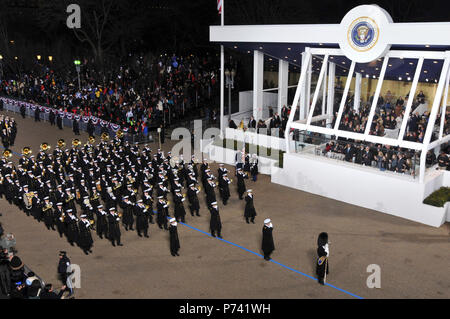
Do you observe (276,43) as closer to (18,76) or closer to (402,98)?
(402,98)

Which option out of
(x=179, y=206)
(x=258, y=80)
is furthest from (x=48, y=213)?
(x=258, y=80)

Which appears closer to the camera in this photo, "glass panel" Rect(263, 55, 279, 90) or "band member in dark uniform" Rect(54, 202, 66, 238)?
"band member in dark uniform" Rect(54, 202, 66, 238)

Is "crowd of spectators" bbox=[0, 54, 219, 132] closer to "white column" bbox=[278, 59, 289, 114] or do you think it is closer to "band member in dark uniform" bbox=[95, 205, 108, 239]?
"white column" bbox=[278, 59, 289, 114]

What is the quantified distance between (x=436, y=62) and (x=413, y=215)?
6.09 m

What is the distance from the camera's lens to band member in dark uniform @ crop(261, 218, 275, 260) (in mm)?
12258

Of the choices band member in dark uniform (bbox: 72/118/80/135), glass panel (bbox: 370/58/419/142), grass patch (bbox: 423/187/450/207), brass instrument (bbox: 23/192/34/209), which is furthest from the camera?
band member in dark uniform (bbox: 72/118/80/135)

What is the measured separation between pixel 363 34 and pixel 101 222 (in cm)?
1113

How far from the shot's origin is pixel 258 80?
76.9 ft

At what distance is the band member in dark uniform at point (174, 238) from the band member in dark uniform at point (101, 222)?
2441mm

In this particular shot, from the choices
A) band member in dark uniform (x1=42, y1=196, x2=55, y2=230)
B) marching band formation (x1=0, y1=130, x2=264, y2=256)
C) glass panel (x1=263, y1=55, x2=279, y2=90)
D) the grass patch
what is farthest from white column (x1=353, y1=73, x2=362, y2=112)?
band member in dark uniform (x1=42, y1=196, x2=55, y2=230)

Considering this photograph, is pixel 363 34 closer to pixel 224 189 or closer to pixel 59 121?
pixel 224 189

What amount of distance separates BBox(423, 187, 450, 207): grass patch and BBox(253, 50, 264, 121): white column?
10587 millimetres

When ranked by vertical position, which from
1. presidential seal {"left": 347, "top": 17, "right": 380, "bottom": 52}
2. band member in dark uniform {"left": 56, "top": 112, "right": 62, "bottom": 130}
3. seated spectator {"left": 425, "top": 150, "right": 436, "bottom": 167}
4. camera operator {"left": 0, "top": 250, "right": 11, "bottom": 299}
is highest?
presidential seal {"left": 347, "top": 17, "right": 380, "bottom": 52}

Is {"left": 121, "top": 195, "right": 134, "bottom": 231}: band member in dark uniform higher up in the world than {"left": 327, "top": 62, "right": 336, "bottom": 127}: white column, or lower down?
lower down
